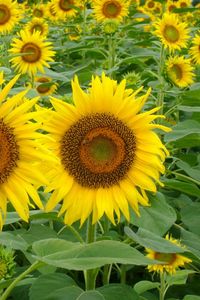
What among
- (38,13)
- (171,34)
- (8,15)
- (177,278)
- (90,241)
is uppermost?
(38,13)

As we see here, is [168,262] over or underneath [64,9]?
underneath

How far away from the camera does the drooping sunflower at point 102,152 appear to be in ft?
6.08

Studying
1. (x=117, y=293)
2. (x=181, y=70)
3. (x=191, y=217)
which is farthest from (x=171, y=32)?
(x=117, y=293)

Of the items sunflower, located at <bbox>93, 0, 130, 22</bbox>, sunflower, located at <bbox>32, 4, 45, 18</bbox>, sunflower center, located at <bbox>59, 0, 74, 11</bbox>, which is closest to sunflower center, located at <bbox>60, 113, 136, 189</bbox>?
sunflower, located at <bbox>93, 0, 130, 22</bbox>

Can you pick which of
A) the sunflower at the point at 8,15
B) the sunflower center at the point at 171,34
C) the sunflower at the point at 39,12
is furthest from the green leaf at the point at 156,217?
the sunflower at the point at 39,12

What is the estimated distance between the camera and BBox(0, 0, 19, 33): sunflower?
552 cm

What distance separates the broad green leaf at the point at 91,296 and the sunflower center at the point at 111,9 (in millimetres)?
4235

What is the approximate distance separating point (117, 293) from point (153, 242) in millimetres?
174

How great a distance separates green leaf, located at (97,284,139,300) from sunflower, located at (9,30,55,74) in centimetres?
256

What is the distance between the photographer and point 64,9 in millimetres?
7062

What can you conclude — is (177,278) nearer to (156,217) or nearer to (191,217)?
(191,217)

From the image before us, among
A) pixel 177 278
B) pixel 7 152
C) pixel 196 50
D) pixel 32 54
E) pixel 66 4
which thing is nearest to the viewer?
pixel 7 152

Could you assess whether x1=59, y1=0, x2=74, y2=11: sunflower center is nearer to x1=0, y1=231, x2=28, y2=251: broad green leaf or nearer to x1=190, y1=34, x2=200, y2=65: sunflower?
x1=190, y1=34, x2=200, y2=65: sunflower

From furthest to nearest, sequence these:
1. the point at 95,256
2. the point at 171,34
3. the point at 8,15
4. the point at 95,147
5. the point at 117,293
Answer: the point at 8,15, the point at 171,34, the point at 95,147, the point at 117,293, the point at 95,256
